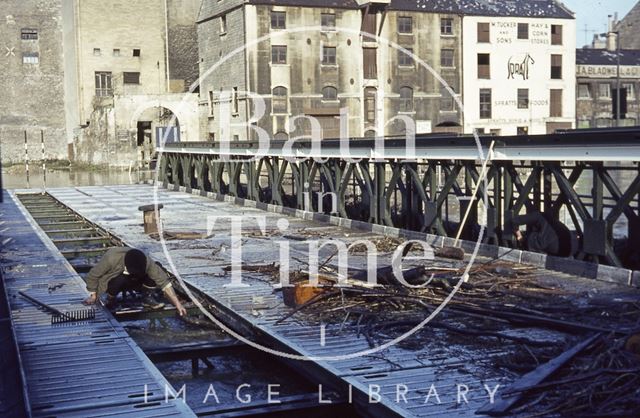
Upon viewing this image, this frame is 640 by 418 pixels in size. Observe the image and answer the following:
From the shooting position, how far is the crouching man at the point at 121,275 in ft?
36.3

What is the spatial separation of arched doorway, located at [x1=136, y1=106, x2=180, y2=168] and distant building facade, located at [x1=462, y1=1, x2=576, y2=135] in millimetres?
19067

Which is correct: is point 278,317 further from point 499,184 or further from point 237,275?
point 499,184

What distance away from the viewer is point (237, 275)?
13.2 meters

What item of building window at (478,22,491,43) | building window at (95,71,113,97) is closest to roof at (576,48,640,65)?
building window at (478,22,491,43)

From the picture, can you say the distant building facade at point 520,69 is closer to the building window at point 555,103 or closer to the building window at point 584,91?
the building window at point 555,103

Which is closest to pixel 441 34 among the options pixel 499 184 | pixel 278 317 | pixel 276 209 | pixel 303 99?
pixel 303 99

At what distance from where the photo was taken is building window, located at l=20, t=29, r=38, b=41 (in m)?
62.9

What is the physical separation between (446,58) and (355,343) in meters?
49.6

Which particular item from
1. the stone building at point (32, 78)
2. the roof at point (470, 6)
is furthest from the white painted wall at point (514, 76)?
the stone building at point (32, 78)

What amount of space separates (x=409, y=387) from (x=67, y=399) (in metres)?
2.84

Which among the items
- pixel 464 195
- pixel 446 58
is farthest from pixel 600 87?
pixel 464 195

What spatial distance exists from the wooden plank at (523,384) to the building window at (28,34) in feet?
203

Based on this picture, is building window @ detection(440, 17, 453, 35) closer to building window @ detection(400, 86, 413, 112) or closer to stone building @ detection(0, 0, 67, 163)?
building window @ detection(400, 86, 413, 112)

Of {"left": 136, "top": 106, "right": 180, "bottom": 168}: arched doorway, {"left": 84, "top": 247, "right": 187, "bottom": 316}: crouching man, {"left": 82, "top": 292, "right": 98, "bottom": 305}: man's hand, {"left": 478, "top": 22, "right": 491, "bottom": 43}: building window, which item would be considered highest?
{"left": 478, "top": 22, "right": 491, "bottom": 43}: building window
